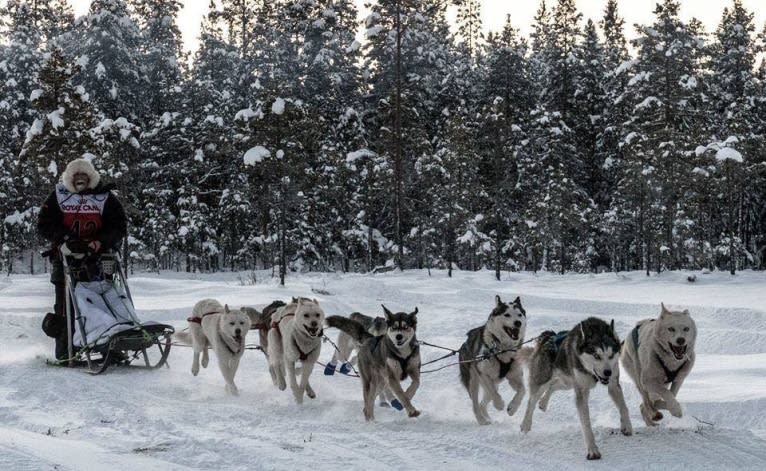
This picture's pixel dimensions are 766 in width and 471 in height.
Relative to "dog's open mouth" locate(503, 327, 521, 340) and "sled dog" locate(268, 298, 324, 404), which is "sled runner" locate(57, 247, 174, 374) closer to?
"sled dog" locate(268, 298, 324, 404)

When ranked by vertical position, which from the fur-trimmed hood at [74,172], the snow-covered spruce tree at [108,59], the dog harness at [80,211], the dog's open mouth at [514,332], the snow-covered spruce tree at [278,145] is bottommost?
the dog's open mouth at [514,332]

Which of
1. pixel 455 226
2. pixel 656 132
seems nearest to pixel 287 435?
pixel 455 226

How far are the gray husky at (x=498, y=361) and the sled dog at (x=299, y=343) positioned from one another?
5.59ft

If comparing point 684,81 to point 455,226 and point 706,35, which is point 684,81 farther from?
point 455,226

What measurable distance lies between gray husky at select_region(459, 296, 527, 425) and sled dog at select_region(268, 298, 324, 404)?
5.59 feet

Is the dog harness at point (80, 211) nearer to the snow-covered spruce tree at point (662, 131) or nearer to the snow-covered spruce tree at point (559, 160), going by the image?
the snow-covered spruce tree at point (662, 131)

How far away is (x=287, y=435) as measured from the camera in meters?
5.50

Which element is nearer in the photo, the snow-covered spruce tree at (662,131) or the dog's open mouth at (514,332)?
the dog's open mouth at (514,332)

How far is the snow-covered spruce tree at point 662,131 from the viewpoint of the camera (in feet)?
89.5

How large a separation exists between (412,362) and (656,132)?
78.4 feet

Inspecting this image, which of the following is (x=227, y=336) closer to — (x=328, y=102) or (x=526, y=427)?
(x=526, y=427)

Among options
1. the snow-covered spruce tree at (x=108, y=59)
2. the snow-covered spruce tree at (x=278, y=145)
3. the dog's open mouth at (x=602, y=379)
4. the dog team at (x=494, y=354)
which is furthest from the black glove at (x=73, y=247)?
the snow-covered spruce tree at (x=108, y=59)

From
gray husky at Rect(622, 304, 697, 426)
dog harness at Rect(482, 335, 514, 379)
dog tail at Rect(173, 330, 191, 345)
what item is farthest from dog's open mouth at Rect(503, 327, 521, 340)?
dog tail at Rect(173, 330, 191, 345)

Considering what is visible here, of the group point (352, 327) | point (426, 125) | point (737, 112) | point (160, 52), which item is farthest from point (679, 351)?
point (160, 52)
